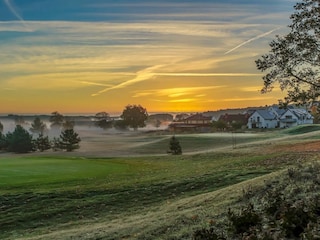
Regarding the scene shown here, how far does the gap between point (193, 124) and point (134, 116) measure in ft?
56.0

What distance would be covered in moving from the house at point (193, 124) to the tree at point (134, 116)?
9.13m

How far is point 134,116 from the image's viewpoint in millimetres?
119375

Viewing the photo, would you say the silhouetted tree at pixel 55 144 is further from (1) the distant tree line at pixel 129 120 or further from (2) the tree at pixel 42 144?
(1) the distant tree line at pixel 129 120

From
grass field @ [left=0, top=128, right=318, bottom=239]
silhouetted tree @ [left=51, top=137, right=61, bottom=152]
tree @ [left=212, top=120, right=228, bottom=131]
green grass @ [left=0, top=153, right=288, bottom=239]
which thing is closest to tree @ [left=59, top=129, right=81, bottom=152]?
silhouetted tree @ [left=51, top=137, right=61, bottom=152]

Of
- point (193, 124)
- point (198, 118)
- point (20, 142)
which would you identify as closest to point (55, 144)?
point (20, 142)

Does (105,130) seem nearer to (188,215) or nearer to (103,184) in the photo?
(103,184)

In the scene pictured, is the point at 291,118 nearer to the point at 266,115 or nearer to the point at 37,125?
the point at 266,115

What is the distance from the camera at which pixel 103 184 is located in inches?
913

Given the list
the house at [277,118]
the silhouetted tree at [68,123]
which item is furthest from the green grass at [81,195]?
the silhouetted tree at [68,123]

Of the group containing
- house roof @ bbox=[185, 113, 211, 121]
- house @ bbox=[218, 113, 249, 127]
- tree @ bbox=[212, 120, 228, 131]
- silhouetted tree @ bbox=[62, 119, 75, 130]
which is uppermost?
silhouetted tree @ bbox=[62, 119, 75, 130]

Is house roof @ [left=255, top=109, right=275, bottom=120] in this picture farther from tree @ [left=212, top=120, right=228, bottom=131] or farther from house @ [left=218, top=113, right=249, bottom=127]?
tree @ [left=212, top=120, right=228, bottom=131]

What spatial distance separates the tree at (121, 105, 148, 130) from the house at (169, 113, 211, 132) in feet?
30.0

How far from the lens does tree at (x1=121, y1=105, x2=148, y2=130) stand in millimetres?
118375

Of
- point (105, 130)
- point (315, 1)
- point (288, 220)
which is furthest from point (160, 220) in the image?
point (105, 130)
